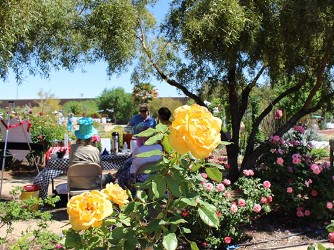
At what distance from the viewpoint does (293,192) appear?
533 cm

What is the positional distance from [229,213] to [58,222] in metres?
2.48

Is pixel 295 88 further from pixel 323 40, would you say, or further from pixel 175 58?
pixel 175 58

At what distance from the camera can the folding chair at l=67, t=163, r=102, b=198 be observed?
5.59m

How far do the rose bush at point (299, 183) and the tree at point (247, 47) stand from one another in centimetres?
50

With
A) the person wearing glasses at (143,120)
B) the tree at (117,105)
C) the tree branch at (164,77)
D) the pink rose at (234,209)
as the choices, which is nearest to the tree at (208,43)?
the tree branch at (164,77)

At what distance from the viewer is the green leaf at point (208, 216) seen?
1.59m

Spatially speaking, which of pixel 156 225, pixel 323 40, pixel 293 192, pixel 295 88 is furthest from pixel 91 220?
pixel 295 88

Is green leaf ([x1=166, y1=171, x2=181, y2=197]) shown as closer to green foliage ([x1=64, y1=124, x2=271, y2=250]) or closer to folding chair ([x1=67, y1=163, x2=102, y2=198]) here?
green foliage ([x1=64, y1=124, x2=271, y2=250])

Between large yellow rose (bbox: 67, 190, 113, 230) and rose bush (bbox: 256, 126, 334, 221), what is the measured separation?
13.2 feet

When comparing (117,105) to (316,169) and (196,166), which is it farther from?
(196,166)

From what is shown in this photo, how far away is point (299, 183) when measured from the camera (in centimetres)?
537

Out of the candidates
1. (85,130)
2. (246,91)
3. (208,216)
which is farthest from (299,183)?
(208,216)

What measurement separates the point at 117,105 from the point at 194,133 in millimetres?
54125

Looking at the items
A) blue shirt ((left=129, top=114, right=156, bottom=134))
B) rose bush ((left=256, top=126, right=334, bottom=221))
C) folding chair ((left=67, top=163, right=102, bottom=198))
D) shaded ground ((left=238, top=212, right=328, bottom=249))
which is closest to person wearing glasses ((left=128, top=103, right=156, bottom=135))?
blue shirt ((left=129, top=114, right=156, bottom=134))
